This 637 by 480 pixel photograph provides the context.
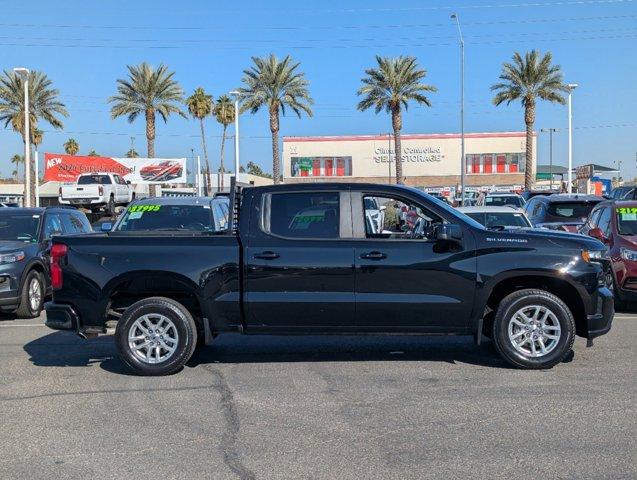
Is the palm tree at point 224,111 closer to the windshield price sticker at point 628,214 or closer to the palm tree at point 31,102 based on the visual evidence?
the palm tree at point 31,102

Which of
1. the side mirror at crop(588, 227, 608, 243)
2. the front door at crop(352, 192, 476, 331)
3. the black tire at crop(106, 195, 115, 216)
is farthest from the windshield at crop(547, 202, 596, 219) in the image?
the black tire at crop(106, 195, 115, 216)

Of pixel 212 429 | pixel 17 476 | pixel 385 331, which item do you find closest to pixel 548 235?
pixel 385 331

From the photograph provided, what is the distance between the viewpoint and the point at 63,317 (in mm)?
7309

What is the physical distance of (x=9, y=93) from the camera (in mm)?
44031

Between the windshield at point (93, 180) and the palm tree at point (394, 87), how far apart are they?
16.8m

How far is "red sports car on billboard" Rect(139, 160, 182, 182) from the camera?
49938mm

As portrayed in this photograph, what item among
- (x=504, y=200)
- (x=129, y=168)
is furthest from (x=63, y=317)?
(x=129, y=168)

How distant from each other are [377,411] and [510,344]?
192 cm

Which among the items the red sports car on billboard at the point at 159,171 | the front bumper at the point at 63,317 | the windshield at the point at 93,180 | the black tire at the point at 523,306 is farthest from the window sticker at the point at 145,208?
the red sports car on billboard at the point at 159,171

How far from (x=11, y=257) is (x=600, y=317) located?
8.39m

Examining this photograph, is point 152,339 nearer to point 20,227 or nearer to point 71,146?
point 20,227

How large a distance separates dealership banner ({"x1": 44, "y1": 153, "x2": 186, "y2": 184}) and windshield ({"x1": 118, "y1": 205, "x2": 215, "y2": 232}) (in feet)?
127

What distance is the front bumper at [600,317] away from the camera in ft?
23.5

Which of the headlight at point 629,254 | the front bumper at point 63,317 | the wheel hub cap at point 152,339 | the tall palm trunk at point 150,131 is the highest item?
the tall palm trunk at point 150,131
